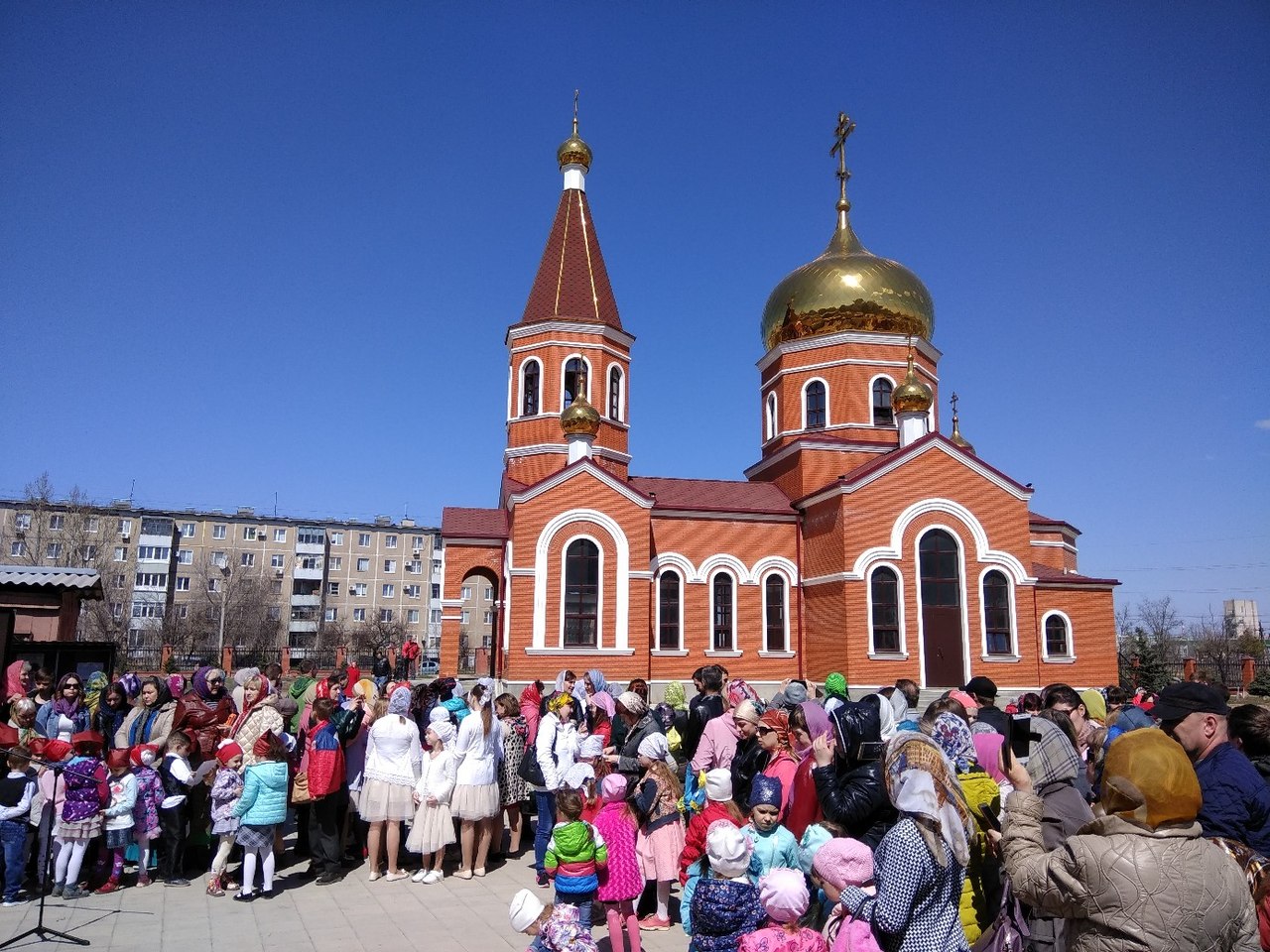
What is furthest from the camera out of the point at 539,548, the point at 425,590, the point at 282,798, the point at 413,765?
the point at 425,590

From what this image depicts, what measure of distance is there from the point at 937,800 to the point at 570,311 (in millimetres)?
22026

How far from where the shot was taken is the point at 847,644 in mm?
20922

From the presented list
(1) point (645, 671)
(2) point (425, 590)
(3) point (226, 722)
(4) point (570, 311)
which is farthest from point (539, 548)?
(2) point (425, 590)

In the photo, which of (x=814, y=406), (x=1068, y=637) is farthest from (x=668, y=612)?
(x=1068, y=637)

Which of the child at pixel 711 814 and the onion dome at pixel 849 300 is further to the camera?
the onion dome at pixel 849 300

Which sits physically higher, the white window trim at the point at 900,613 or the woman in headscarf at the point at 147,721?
the white window trim at the point at 900,613

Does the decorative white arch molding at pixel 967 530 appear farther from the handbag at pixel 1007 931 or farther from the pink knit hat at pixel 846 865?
the pink knit hat at pixel 846 865

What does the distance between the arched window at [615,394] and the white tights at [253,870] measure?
18106mm

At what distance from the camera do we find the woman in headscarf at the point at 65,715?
316 inches

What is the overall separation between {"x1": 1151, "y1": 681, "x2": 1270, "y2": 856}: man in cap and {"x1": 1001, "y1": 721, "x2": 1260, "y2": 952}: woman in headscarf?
116 centimetres

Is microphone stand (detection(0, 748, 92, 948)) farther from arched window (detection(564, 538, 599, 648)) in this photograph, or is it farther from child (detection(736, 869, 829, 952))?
arched window (detection(564, 538, 599, 648))

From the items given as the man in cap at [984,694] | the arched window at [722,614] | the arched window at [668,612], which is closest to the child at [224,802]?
the man in cap at [984,694]

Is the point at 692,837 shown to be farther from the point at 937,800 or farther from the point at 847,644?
the point at 847,644

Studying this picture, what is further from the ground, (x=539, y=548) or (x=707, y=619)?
(x=539, y=548)
